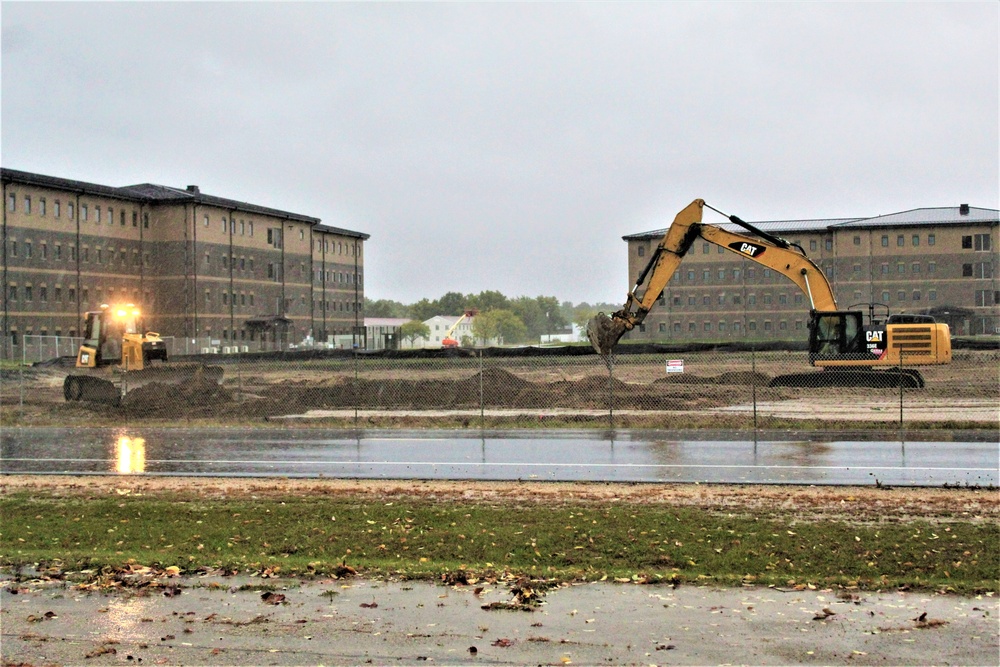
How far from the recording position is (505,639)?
800cm

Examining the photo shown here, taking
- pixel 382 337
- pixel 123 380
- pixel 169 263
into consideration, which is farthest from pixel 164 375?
pixel 382 337

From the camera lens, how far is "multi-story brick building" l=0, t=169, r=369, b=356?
225 feet

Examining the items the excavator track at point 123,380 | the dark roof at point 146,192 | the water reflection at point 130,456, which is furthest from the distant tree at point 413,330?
the water reflection at point 130,456

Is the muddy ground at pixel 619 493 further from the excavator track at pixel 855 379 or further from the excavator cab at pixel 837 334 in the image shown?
the excavator cab at pixel 837 334

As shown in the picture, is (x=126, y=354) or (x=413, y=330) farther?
(x=413, y=330)

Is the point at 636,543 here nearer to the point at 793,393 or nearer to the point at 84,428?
the point at 84,428

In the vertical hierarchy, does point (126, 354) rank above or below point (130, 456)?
above

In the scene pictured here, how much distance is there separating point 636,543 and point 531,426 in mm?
14784

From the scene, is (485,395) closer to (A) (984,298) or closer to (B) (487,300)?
(A) (984,298)

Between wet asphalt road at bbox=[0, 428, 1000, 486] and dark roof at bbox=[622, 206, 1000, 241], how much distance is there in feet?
231

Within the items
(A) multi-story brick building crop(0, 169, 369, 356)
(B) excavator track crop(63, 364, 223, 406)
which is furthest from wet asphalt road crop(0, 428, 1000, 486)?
(A) multi-story brick building crop(0, 169, 369, 356)

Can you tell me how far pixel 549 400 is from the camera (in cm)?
3297

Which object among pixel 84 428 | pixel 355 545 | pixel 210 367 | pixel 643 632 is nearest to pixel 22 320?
pixel 210 367

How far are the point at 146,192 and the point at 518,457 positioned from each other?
2839 inches
